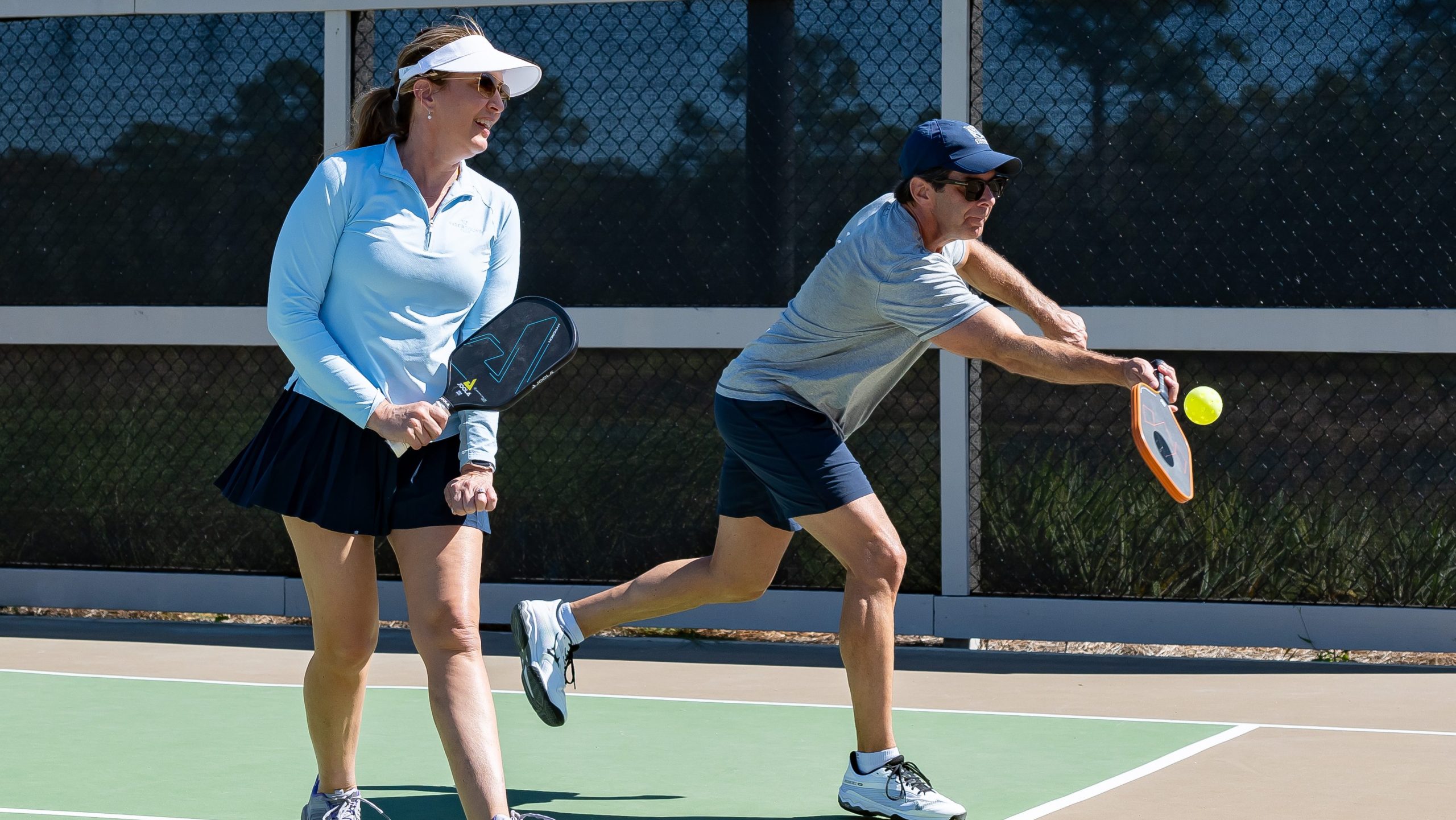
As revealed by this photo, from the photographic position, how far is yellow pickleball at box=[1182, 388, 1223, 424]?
4871mm

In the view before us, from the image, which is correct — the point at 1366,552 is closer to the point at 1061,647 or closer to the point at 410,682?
the point at 1061,647

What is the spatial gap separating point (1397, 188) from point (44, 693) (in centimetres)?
545

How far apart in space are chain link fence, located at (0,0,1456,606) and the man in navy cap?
8.62 feet

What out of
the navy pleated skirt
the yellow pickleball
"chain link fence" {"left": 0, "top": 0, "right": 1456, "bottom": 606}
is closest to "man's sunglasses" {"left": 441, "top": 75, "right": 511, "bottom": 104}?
the navy pleated skirt

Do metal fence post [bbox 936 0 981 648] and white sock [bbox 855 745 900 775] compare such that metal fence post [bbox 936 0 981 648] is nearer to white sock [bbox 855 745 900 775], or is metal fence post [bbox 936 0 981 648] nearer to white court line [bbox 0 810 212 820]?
white sock [bbox 855 745 900 775]

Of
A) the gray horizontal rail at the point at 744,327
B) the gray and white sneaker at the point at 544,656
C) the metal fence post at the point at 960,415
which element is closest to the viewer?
the gray and white sneaker at the point at 544,656

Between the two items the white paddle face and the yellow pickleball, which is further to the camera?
Result: the yellow pickleball

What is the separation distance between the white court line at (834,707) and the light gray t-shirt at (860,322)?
162cm

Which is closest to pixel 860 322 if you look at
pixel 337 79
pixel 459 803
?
pixel 459 803

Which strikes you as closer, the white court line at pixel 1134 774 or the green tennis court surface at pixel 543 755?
the white court line at pixel 1134 774

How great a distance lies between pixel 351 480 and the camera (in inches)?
148

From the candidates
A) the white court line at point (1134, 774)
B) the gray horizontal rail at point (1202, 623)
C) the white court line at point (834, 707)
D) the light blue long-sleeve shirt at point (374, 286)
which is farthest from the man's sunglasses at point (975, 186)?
the gray horizontal rail at point (1202, 623)

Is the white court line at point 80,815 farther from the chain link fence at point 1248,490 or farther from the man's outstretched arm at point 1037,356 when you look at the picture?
the chain link fence at point 1248,490

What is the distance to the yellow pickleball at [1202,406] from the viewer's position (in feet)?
16.0
